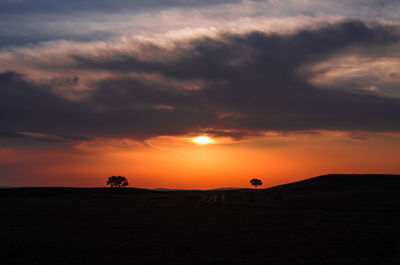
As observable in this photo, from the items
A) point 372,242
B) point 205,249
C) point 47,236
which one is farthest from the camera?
point 47,236

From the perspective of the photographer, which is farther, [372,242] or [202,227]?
[202,227]

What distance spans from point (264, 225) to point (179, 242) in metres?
12.4

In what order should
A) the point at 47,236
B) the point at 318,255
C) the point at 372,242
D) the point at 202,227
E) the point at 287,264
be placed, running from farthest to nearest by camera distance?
the point at 202,227, the point at 47,236, the point at 372,242, the point at 318,255, the point at 287,264

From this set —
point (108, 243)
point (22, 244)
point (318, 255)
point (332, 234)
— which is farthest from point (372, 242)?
point (22, 244)

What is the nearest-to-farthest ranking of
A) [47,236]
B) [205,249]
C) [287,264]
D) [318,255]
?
1. [287,264]
2. [318,255]
3. [205,249]
4. [47,236]

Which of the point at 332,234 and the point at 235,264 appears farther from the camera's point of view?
the point at 332,234

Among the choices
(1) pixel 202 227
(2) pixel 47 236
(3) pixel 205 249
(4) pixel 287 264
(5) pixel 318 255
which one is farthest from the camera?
(1) pixel 202 227

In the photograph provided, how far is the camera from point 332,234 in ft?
95.9

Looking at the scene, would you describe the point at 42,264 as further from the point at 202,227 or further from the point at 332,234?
the point at 332,234

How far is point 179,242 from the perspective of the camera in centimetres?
2572

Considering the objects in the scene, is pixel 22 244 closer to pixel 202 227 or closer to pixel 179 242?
pixel 179 242

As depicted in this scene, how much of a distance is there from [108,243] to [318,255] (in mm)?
13029

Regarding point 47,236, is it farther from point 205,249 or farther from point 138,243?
point 205,249

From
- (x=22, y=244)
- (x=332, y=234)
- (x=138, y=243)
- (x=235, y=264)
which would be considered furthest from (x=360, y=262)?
(x=22, y=244)
